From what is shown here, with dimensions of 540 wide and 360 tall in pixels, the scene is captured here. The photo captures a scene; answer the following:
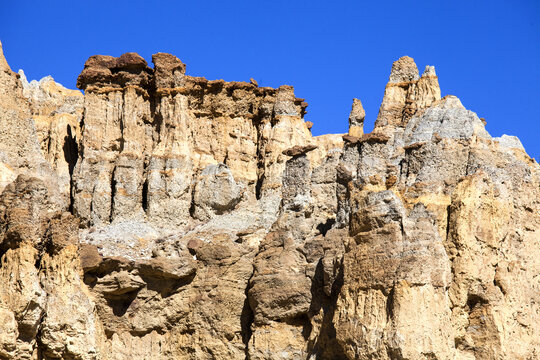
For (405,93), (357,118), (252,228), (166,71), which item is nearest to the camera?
(252,228)

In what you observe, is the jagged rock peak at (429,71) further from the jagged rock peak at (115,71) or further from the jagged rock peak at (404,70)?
the jagged rock peak at (115,71)

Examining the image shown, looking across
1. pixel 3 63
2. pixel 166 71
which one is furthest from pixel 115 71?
pixel 3 63

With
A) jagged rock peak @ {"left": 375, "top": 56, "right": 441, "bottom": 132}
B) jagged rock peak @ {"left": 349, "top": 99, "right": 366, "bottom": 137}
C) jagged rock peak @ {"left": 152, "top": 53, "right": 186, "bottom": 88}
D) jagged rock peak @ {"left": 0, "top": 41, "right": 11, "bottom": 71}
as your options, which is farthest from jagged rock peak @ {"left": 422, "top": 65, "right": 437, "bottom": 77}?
jagged rock peak @ {"left": 0, "top": 41, "right": 11, "bottom": 71}

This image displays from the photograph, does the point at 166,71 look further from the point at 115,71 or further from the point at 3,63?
the point at 3,63

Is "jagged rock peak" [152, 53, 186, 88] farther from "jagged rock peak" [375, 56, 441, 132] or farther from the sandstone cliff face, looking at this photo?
"jagged rock peak" [375, 56, 441, 132]

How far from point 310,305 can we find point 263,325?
1.99 m

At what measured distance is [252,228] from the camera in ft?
161

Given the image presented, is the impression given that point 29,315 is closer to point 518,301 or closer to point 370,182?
point 370,182

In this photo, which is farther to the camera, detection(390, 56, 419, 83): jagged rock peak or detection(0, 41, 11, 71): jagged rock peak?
detection(390, 56, 419, 83): jagged rock peak

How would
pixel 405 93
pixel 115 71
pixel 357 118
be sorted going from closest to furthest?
pixel 405 93 < pixel 115 71 < pixel 357 118

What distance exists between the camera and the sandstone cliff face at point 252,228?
3956 cm

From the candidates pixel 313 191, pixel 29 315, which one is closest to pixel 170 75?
Answer: pixel 313 191

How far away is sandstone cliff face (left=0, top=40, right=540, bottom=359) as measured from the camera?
39.6 m

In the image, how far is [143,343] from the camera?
151ft
